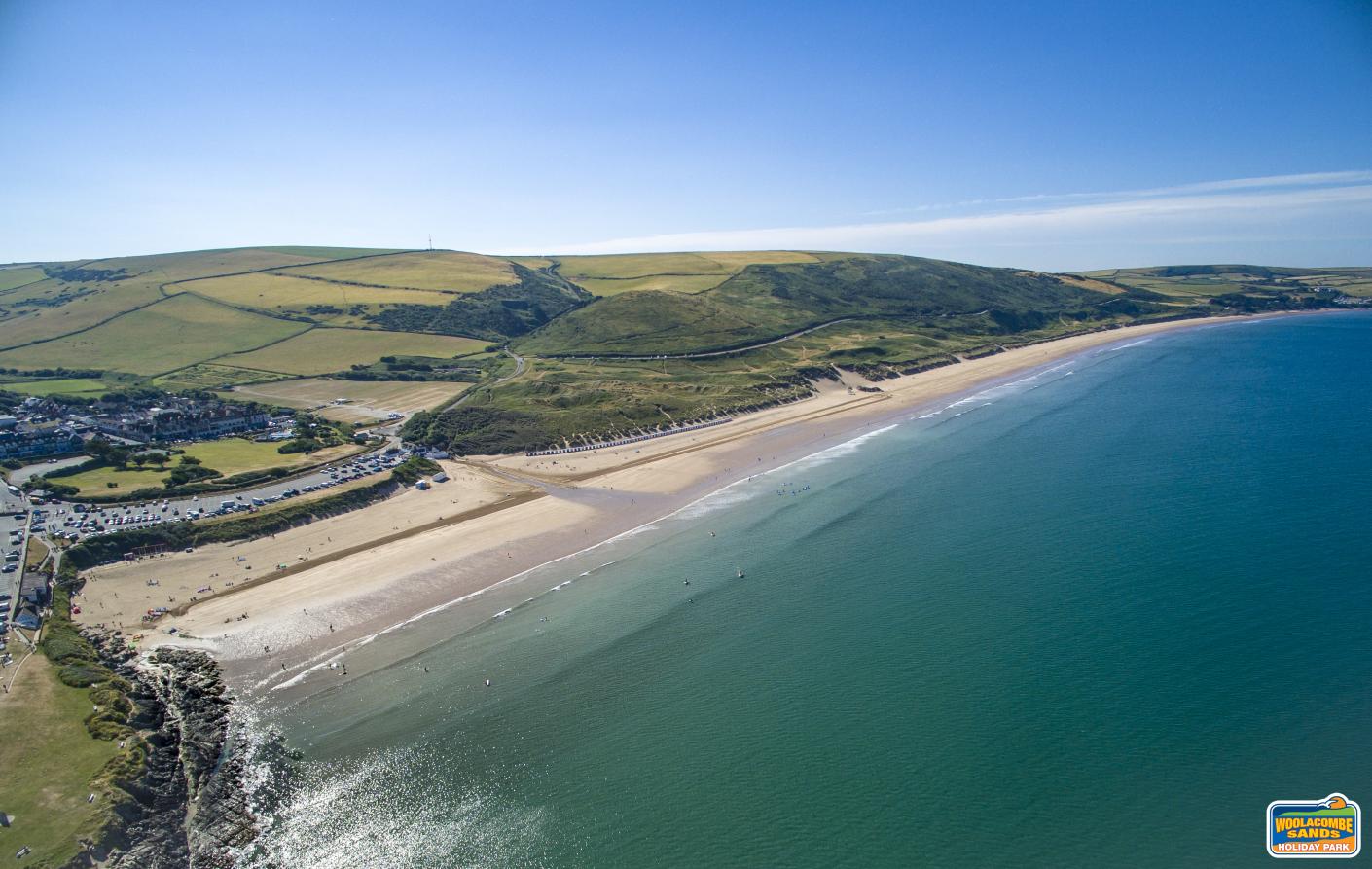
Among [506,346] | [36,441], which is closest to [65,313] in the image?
[506,346]

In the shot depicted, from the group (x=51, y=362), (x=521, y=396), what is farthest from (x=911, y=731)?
(x=51, y=362)

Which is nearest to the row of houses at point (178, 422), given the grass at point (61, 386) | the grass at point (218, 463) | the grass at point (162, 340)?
the grass at point (218, 463)

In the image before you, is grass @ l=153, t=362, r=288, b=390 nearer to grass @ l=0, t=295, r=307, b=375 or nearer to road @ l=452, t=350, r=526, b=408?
grass @ l=0, t=295, r=307, b=375

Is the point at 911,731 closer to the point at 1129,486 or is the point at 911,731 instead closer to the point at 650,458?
the point at 1129,486

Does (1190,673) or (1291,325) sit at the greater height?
(1291,325)

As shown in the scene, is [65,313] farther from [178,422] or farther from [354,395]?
[178,422]
